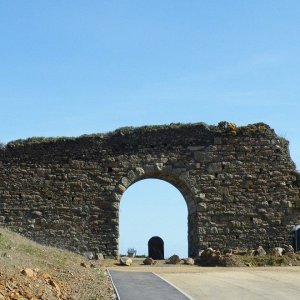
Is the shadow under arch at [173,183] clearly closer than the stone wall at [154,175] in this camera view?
No

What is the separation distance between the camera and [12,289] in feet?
29.8

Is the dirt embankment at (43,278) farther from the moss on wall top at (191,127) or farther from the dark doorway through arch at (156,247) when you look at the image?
the dark doorway through arch at (156,247)

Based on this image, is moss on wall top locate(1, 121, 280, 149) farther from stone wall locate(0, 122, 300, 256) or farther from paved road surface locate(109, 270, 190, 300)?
paved road surface locate(109, 270, 190, 300)

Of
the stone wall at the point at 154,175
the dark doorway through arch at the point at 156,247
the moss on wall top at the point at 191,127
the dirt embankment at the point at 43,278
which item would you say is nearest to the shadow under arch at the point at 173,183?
the stone wall at the point at 154,175

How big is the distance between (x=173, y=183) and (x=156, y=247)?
10.8ft

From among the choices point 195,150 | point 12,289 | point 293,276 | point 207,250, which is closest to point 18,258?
point 12,289

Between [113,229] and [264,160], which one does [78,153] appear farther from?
[264,160]

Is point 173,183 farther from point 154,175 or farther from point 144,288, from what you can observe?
point 144,288

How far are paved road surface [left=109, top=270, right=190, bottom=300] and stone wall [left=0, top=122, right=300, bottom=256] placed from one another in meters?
6.97

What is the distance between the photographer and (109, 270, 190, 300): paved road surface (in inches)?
391

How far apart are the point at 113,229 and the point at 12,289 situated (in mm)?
11647

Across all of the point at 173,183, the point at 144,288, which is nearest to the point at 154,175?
the point at 173,183

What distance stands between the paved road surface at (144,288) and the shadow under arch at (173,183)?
23.0 feet

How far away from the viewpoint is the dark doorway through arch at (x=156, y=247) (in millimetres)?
23797
